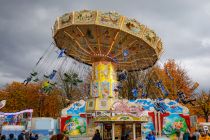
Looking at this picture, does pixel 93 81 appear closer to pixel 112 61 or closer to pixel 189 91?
pixel 112 61

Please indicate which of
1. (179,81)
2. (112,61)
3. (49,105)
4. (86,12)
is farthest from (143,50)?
(49,105)

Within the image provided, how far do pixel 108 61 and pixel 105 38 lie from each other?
116 inches

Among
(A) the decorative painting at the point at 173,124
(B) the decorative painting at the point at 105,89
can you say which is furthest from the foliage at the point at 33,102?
(A) the decorative painting at the point at 173,124

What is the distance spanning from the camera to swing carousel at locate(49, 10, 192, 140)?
24.4 metres

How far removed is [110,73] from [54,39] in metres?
6.41

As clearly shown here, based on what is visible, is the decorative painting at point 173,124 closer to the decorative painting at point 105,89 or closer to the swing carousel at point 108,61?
the swing carousel at point 108,61

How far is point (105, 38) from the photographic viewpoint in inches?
1057

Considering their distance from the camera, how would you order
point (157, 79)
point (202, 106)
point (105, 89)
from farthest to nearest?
point (202, 106) → point (157, 79) → point (105, 89)

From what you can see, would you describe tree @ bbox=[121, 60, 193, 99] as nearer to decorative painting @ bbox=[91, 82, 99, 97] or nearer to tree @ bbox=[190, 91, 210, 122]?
tree @ bbox=[190, 91, 210, 122]

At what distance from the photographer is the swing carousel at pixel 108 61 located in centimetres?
2439

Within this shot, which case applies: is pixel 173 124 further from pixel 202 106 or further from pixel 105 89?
pixel 202 106

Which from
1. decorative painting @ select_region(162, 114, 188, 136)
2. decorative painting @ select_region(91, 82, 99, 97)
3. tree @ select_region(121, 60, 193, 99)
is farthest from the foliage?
decorative painting @ select_region(162, 114, 188, 136)

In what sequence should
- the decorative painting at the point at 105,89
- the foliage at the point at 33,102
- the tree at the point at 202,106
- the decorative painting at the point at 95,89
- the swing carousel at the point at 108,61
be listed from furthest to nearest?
the foliage at the point at 33,102 < the tree at the point at 202,106 < the decorative painting at the point at 95,89 < the decorative painting at the point at 105,89 < the swing carousel at the point at 108,61

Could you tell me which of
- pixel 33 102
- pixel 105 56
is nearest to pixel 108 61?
pixel 105 56
